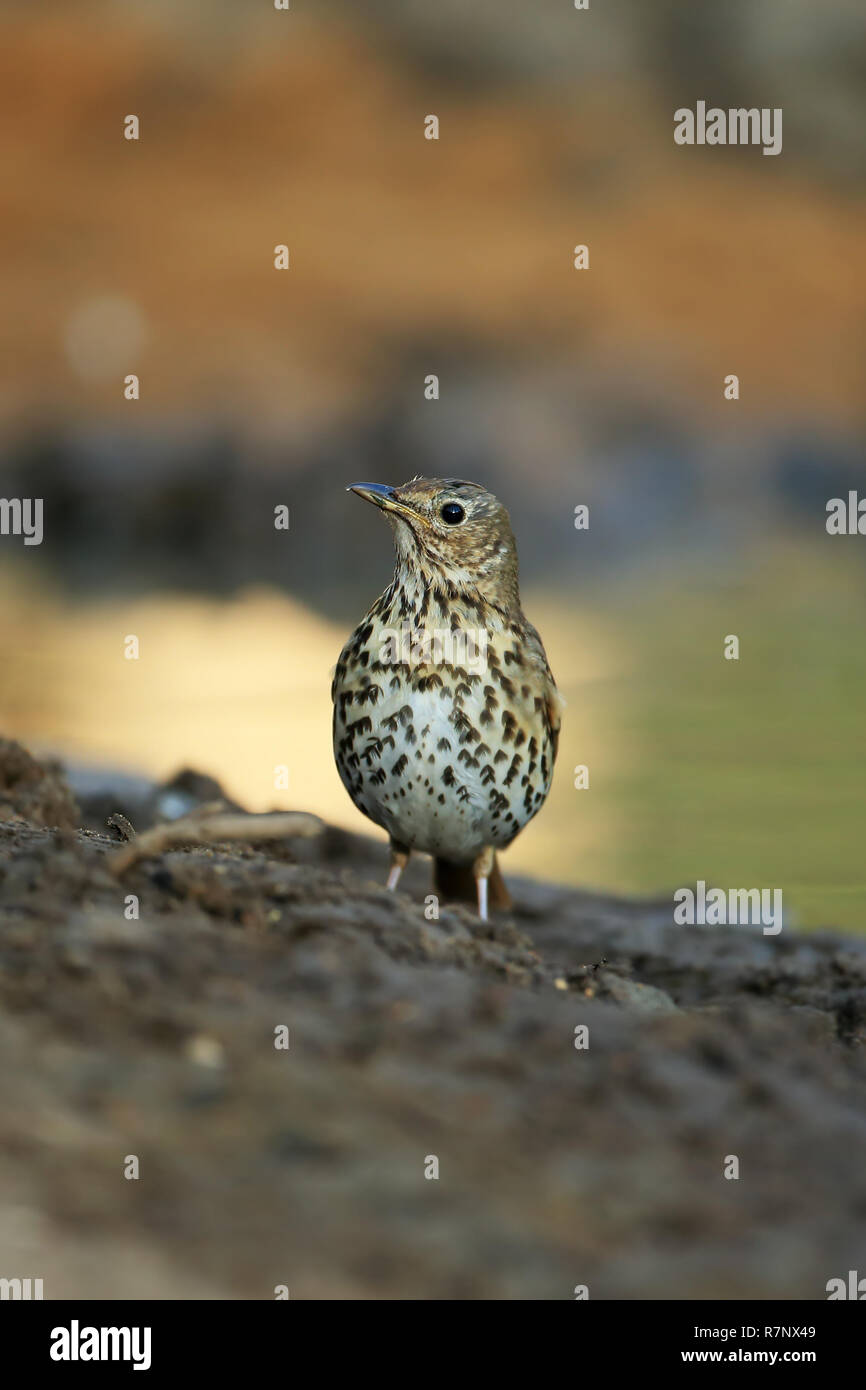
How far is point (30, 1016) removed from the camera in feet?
10.9

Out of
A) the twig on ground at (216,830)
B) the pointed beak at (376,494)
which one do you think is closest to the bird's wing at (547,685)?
the pointed beak at (376,494)

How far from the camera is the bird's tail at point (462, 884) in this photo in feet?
21.6

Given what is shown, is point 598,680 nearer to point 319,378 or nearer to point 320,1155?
point 319,378

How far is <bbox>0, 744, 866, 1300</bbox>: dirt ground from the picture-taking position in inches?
110

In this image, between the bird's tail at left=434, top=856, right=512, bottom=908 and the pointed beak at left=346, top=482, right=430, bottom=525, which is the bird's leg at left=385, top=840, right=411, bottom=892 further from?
the pointed beak at left=346, top=482, right=430, bottom=525

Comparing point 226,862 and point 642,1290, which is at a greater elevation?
point 226,862

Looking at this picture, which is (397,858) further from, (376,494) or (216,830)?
(216,830)

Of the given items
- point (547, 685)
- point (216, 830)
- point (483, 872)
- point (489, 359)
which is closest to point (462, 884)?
point (483, 872)

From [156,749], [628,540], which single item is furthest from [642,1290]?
[628,540]

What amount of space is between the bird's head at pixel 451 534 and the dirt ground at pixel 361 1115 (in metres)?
1.82

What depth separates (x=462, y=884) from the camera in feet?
21.7

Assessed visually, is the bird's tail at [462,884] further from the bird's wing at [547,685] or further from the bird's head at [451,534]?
the bird's head at [451,534]

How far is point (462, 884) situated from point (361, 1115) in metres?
3.49

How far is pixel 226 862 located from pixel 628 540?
1306 cm
